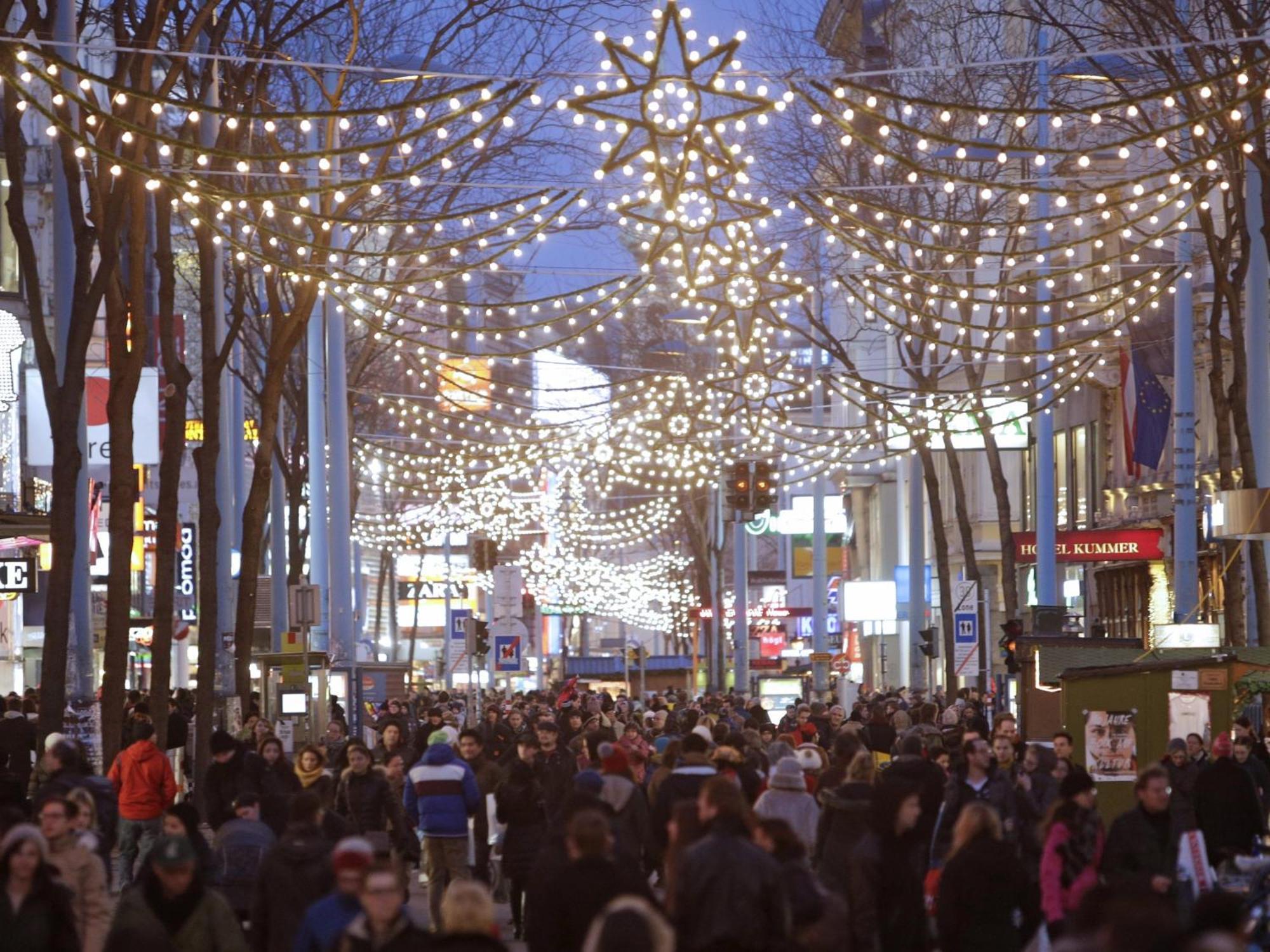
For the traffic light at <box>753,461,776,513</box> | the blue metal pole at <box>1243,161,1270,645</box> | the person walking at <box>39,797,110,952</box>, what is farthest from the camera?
the traffic light at <box>753,461,776,513</box>

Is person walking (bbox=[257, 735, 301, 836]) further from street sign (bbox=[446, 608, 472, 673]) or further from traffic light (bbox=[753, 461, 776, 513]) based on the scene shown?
traffic light (bbox=[753, 461, 776, 513])

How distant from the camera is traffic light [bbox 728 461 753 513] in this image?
145 ft

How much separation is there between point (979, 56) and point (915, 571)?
1106 cm

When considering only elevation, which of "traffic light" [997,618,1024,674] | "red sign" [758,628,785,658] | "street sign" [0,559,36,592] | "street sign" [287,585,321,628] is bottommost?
"traffic light" [997,618,1024,674]

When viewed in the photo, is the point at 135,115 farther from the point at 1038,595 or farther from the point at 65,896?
the point at 1038,595

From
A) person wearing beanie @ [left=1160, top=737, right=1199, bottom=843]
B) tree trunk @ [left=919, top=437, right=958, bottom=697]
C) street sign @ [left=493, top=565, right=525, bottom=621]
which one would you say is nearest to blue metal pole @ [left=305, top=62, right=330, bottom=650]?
street sign @ [left=493, top=565, right=525, bottom=621]

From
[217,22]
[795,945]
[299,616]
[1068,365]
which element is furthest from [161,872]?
[1068,365]

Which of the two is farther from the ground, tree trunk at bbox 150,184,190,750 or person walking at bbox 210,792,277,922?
tree trunk at bbox 150,184,190,750

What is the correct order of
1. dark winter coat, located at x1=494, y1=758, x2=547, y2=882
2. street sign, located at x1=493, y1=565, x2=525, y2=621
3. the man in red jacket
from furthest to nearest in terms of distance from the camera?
Result: street sign, located at x1=493, y1=565, x2=525, y2=621
the man in red jacket
dark winter coat, located at x1=494, y1=758, x2=547, y2=882

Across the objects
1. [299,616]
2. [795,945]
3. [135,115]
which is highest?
[135,115]

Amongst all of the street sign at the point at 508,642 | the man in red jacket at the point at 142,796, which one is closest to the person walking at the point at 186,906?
the man in red jacket at the point at 142,796

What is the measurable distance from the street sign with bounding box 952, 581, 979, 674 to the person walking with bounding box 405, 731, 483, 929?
19.6 m

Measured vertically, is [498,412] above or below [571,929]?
above

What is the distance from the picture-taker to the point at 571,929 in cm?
1090
